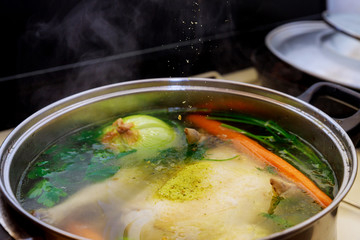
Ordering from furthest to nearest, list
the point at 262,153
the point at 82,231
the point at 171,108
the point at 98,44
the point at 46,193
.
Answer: the point at 98,44
the point at 171,108
the point at 262,153
the point at 46,193
the point at 82,231

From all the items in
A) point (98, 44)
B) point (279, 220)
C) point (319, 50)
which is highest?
point (98, 44)

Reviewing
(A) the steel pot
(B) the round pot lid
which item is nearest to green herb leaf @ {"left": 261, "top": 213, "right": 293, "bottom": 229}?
(A) the steel pot

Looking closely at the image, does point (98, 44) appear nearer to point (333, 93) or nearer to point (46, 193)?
point (46, 193)

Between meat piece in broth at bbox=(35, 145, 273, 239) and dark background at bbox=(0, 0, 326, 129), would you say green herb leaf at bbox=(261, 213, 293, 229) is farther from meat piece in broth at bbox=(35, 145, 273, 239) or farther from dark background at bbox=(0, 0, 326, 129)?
dark background at bbox=(0, 0, 326, 129)

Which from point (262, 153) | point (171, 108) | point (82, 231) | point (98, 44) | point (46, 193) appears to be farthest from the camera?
point (98, 44)

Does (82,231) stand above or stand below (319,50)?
below

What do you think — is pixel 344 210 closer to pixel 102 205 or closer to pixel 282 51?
pixel 102 205

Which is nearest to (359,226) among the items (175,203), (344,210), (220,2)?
(344,210)

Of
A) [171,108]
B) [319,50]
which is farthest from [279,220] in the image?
[319,50]
